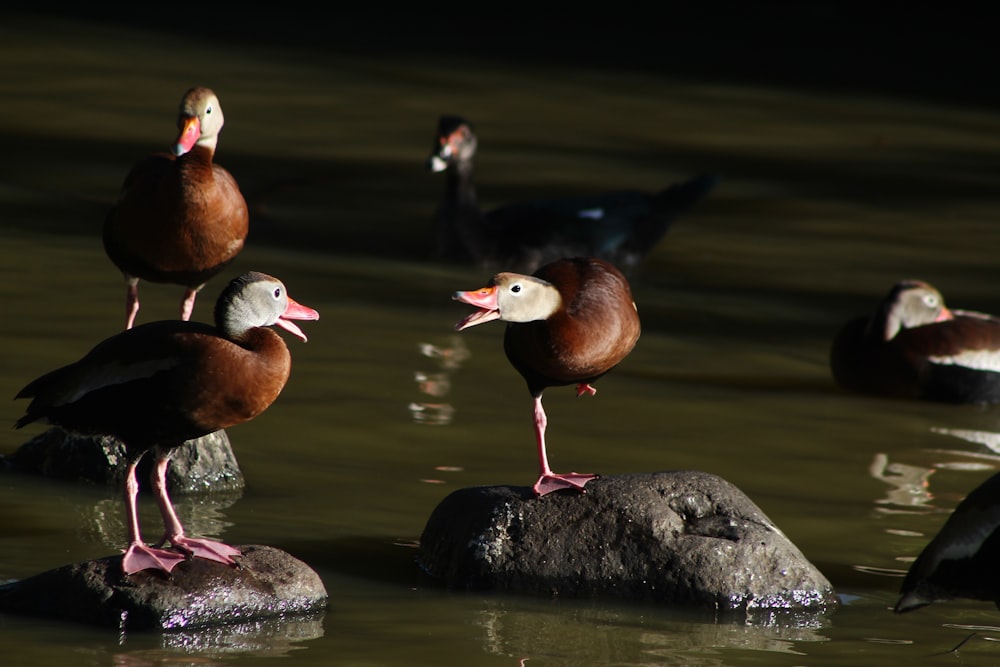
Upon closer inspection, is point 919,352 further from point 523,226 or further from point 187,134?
point 187,134

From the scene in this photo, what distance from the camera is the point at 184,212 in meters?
6.65

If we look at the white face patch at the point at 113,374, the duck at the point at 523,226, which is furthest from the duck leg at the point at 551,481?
the duck at the point at 523,226

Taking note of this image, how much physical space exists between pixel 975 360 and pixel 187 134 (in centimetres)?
376

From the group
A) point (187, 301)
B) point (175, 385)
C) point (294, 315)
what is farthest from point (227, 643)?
point (187, 301)

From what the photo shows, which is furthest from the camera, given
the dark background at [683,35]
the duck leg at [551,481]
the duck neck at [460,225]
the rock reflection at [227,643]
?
the dark background at [683,35]

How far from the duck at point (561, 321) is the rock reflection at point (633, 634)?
1.57 feet

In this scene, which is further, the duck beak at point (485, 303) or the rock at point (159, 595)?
the duck beak at point (485, 303)

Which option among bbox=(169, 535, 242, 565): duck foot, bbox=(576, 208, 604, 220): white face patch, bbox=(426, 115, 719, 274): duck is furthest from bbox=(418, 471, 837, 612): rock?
bbox=(576, 208, 604, 220): white face patch

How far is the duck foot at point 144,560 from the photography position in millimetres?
5105

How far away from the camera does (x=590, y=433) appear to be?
7.55 m

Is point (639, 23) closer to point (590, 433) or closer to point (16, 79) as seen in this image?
point (16, 79)

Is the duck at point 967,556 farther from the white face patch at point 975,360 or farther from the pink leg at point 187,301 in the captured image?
the white face patch at point 975,360

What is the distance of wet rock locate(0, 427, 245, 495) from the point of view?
6457 mm

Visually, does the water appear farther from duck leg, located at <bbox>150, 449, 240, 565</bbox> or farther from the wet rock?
duck leg, located at <bbox>150, 449, 240, 565</bbox>
